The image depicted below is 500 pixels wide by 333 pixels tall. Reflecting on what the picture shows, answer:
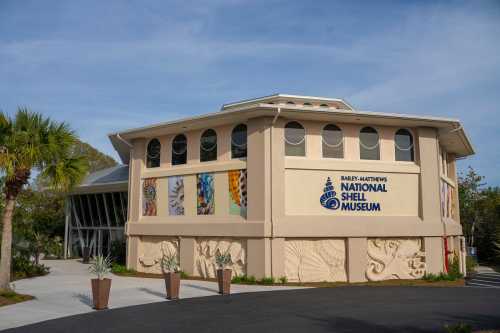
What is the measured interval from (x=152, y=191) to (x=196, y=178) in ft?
9.57

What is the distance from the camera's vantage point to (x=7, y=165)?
49.3 feet

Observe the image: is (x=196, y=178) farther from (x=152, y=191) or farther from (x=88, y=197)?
(x=88, y=197)

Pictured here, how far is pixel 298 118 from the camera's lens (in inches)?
802

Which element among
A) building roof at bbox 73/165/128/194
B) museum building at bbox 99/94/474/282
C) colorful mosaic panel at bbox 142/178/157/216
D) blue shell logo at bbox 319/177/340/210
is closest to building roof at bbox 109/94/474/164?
museum building at bbox 99/94/474/282

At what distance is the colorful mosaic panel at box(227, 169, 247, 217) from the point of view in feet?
66.5

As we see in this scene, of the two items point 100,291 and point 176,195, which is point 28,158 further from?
point 176,195

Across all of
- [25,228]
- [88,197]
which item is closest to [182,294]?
→ [25,228]

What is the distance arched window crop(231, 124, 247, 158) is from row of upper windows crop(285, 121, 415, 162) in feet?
6.17

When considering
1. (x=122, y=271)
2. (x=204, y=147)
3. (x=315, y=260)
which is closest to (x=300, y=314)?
(x=315, y=260)

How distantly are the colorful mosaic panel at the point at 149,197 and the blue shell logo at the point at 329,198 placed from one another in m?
8.52

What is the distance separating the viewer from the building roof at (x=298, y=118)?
64.4 ft

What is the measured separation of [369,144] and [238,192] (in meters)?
6.36

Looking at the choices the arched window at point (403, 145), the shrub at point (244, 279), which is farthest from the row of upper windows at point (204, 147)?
the arched window at point (403, 145)

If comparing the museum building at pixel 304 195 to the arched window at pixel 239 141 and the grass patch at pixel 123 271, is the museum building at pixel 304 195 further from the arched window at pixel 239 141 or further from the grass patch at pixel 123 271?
the grass patch at pixel 123 271
